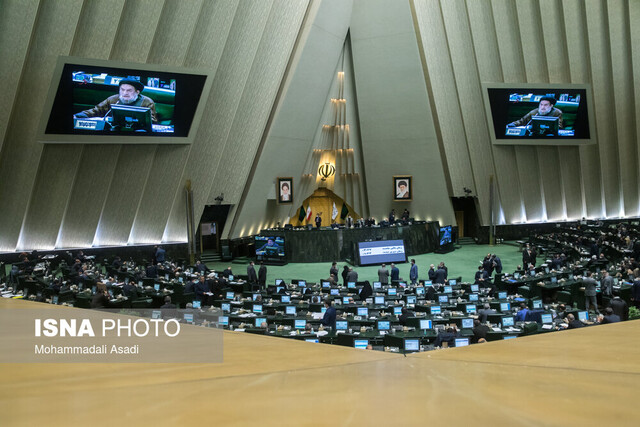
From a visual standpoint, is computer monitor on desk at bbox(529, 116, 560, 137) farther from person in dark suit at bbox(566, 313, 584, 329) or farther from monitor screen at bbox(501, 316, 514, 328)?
person in dark suit at bbox(566, 313, 584, 329)

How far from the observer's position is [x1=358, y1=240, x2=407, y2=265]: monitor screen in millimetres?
22203

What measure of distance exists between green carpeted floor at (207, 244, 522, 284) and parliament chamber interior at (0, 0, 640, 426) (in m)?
0.23

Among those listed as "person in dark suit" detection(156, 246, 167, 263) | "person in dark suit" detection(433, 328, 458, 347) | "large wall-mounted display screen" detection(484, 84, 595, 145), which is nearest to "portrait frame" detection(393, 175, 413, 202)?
"large wall-mounted display screen" detection(484, 84, 595, 145)

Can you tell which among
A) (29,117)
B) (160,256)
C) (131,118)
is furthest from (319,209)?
(29,117)

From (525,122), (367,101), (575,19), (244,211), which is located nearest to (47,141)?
(244,211)

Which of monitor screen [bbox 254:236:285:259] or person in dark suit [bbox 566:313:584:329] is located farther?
monitor screen [bbox 254:236:285:259]

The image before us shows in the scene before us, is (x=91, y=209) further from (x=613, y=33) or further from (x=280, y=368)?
(x=613, y=33)

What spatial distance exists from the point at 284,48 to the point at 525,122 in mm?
11632

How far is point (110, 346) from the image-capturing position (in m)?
1.53

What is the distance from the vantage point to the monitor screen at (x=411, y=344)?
8609 millimetres

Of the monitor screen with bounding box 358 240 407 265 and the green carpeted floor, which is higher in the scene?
the monitor screen with bounding box 358 240 407 265

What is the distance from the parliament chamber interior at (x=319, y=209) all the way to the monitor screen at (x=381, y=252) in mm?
92

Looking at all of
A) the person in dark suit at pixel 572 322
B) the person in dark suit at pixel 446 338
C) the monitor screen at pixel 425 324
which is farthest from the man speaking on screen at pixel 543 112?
the person in dark suit at pixel 446 338

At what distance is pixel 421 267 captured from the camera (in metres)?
21.9
